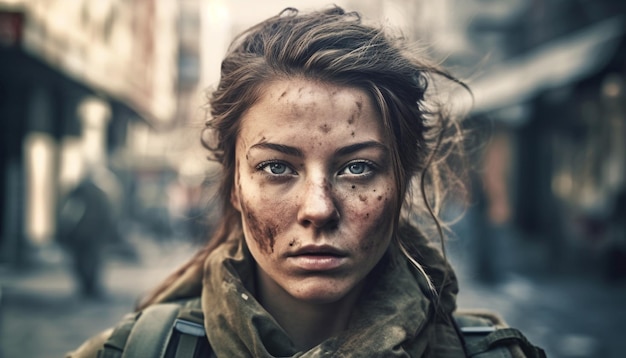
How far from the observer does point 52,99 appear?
16.1 m

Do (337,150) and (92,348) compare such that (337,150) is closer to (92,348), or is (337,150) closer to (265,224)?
(265,224)

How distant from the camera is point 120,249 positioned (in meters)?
15.7

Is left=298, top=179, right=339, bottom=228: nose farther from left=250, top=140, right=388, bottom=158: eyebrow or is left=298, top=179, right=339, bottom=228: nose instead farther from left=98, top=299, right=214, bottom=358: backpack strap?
left=98, top=299, right=214, bottom=358: backpack strap

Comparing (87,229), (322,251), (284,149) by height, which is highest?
(284,149)

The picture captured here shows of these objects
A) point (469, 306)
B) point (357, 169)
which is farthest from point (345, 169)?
point (469, 306)

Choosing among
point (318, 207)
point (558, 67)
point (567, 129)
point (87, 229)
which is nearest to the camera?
point (318, 207)

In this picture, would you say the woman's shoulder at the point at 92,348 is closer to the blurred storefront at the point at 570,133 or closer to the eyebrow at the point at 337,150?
the eyebrow at the point at 337,150

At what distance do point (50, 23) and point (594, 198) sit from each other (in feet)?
33.7

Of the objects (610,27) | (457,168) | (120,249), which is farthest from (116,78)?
(457,168)

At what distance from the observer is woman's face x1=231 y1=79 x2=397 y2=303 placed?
1.71 meters

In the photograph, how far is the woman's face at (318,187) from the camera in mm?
1709

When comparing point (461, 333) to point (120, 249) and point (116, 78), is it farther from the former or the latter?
point (116, 78)

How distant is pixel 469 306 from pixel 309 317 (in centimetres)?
702

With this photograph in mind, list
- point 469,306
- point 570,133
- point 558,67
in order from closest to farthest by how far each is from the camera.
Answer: point 469,306 < point 558,67 < point 570,133
